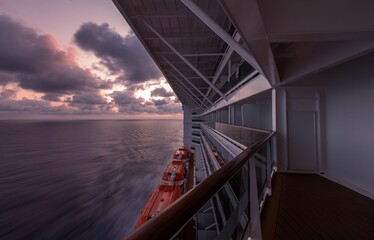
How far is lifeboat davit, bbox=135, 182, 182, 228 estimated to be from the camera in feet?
27.8

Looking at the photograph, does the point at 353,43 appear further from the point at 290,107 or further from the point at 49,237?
the point at 49,237

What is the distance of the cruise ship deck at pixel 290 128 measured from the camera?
1.36 meters

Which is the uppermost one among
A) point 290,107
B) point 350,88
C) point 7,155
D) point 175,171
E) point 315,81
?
point 315,81

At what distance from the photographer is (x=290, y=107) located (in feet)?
18.0

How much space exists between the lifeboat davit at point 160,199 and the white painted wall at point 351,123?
686 cm

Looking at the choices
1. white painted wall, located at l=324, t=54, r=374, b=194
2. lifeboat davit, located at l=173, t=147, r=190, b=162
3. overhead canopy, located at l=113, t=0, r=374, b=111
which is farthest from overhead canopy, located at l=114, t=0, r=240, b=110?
lifeboat davit, located at l=173, t=147, r=190, b=162

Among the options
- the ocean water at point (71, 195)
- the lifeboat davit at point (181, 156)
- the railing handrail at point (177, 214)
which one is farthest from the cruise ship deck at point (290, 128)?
the ocean water at point (71, 195)

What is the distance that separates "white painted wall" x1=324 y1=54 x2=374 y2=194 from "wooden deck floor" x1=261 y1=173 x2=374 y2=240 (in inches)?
21.9

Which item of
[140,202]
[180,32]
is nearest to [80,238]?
[140,202]

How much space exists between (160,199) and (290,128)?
748 cm

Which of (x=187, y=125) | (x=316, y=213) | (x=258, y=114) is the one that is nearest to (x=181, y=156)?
(x=258, y=114)

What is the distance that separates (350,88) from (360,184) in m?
2.16

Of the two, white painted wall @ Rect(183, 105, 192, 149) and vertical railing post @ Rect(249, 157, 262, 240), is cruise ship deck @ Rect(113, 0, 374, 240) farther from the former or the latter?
white painted wall @ Rect(183, 105, 192, 149)

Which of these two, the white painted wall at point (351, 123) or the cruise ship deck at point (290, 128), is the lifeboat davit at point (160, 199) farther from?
the white painted wall at point (351, 123)
